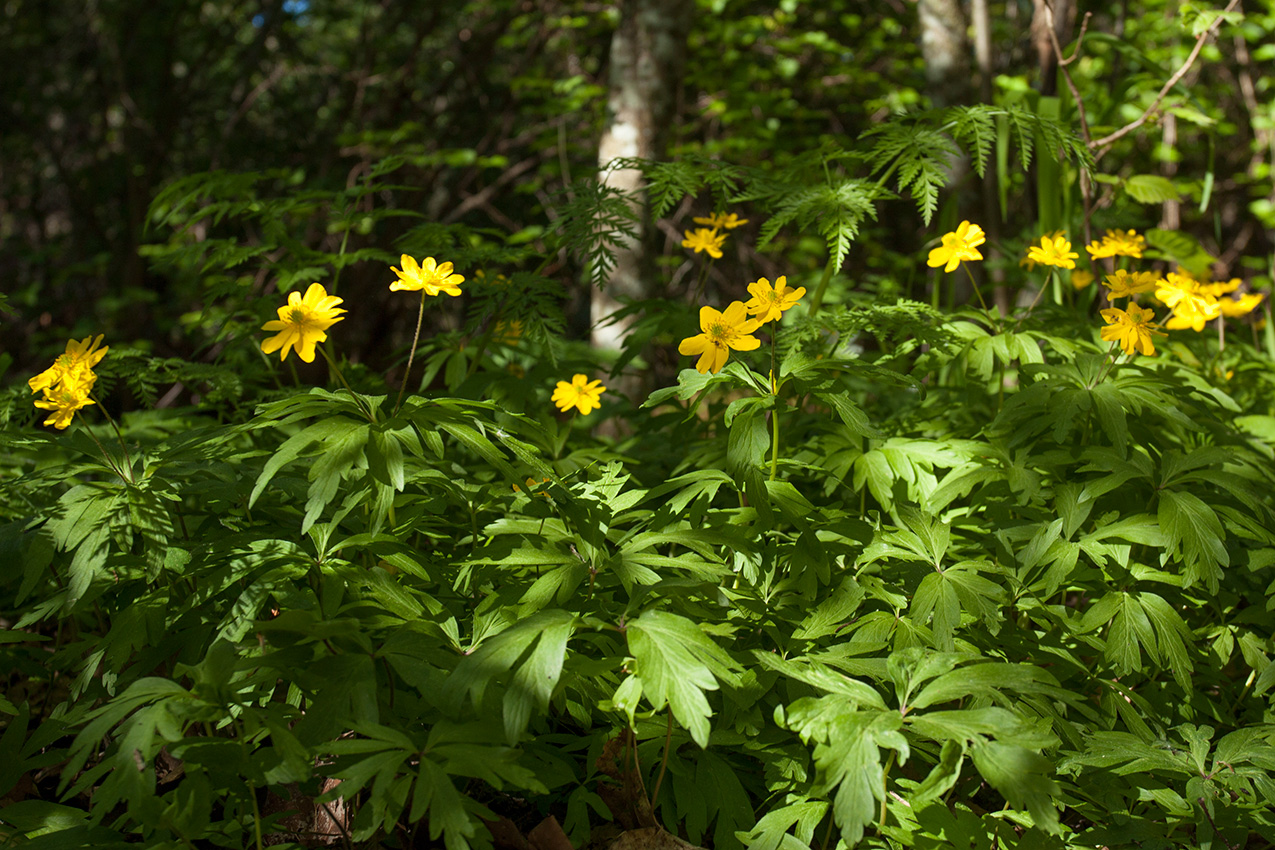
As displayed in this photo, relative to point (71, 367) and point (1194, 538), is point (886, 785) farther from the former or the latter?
A: point (71, 367)

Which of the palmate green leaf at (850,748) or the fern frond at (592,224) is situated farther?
the fern frond at (592,224)

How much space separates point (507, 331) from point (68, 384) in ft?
3.46

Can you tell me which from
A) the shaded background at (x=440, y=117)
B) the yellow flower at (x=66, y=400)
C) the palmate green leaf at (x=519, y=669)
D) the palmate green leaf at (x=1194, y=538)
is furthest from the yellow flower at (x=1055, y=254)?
the shaded background at (x=440, y=117)

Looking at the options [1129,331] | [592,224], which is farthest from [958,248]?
[592,224]

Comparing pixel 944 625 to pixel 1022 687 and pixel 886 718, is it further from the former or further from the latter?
pixel 886 718

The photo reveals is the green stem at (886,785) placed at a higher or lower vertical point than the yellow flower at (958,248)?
lower

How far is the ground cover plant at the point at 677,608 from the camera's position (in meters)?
1.21

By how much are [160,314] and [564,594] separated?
305 inches

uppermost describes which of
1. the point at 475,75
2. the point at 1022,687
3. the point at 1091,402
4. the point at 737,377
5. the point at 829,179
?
the point at 475,75

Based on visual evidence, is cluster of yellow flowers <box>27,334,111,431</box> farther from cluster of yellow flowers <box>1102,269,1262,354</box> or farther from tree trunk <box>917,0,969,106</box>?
tree trunk <box>917,0,969,106</box>

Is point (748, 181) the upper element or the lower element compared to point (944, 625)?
upper

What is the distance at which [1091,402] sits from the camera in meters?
1.82

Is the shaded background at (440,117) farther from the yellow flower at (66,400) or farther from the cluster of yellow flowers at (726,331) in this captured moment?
the yellow flower at (66,400)

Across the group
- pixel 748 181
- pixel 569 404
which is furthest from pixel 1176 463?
pixel 569 404
